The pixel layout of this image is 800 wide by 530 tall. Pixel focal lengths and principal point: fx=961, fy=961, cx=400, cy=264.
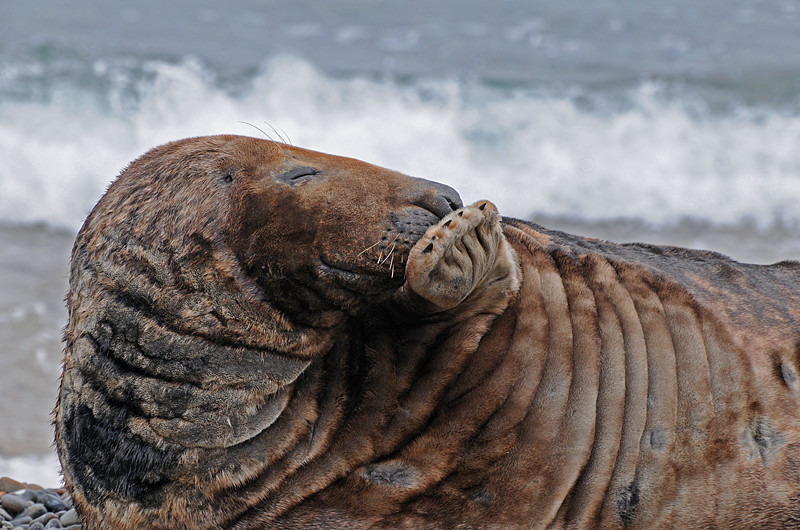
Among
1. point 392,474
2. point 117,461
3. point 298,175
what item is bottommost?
point 117,461

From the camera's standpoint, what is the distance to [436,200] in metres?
2.94

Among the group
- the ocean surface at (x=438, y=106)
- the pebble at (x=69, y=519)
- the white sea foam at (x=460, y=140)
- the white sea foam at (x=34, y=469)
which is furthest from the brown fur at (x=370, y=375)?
the white sea foam at (x=460, y=140)

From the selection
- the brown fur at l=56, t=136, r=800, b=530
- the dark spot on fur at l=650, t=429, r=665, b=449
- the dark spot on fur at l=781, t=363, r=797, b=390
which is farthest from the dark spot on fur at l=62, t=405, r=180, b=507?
the dark spot on fur at l=781, t=363, r=797, b=390

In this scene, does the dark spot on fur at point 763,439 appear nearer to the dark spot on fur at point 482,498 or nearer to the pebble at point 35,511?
the dark spot on fur at point 482,498

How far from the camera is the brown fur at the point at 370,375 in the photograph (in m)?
2.74

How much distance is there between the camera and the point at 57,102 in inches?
418

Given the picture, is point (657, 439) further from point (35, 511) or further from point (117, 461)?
point (35, 511)

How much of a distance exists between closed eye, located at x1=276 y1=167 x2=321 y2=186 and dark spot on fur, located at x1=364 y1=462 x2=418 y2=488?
0.90 meters

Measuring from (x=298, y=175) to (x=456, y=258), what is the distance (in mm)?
565

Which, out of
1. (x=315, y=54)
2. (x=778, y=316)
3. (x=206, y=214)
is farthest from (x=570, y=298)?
(x=315, y=54)

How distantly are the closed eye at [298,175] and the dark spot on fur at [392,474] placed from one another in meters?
0.90

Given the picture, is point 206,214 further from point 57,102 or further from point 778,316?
point 57,102

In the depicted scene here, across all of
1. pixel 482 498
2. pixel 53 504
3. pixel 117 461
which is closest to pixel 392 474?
pixel 482 498

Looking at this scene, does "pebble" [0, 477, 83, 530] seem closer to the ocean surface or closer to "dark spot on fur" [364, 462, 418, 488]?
the ocean surface
